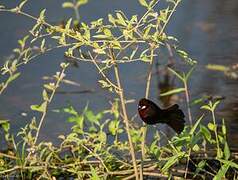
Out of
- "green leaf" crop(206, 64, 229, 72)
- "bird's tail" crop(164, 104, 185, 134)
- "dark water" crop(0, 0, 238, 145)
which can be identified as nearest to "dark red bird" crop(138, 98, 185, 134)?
"bird's tail" crop(164, 104, 185, 134)

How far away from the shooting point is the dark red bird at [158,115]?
207 cm

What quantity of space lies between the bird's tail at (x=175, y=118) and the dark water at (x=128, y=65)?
58 centimetres

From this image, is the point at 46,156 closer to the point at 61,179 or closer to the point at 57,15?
the point at 61,179

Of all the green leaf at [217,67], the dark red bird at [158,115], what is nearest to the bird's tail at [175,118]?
the dark red bird at [158,115]

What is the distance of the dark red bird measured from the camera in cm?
207

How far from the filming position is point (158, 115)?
6.90 ft

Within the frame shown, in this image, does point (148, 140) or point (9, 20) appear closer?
point (148, 140)

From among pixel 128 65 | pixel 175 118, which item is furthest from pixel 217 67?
pixel 175 118

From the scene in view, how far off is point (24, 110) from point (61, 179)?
0.63 m

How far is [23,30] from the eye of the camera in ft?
12.2

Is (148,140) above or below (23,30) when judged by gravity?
below

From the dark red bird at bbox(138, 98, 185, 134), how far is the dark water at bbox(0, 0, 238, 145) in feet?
1.90

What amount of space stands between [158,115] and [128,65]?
1273mm

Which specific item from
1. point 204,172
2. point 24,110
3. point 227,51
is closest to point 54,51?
point 24,110
